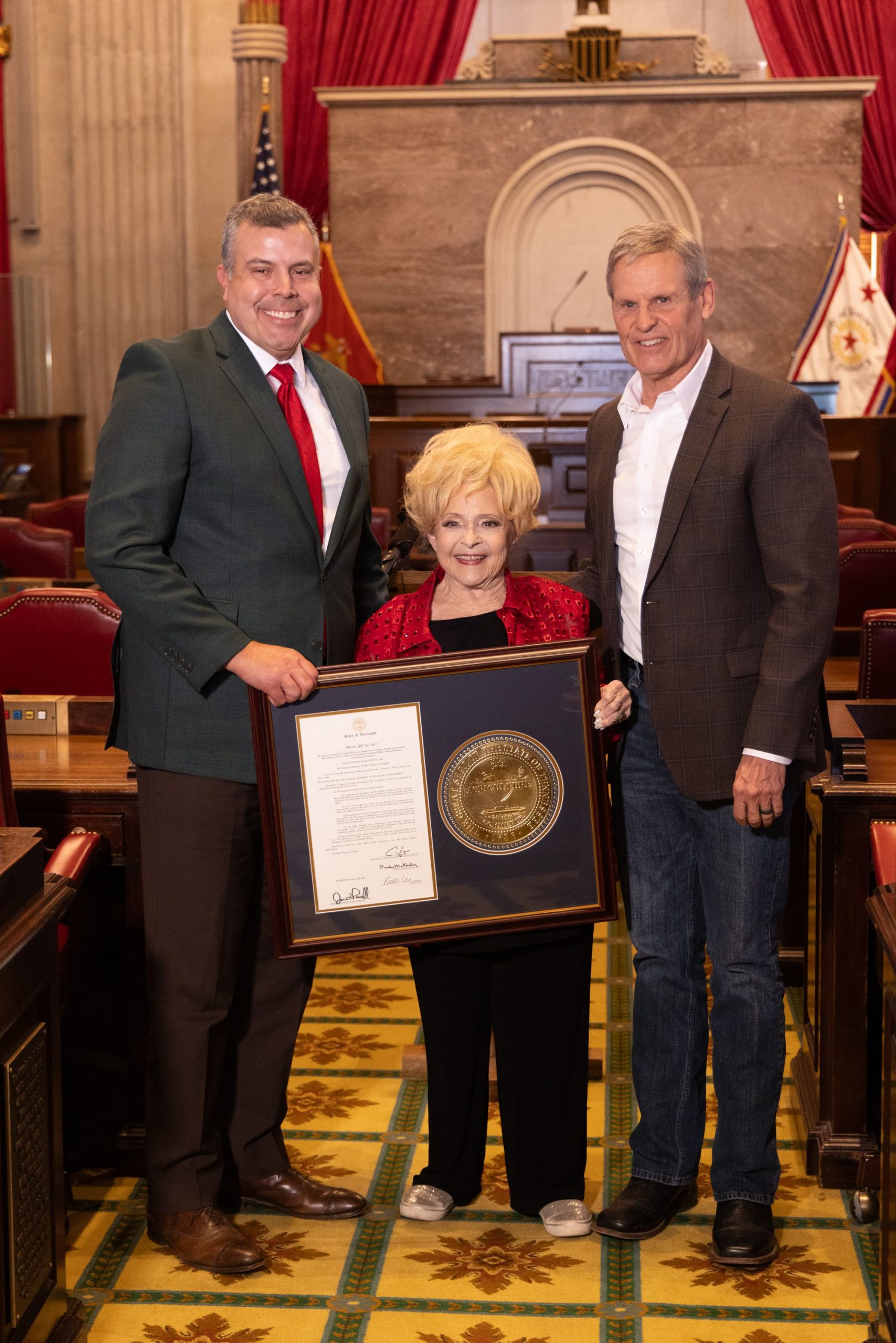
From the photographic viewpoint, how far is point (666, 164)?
1176cm

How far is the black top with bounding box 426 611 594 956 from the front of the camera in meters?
2.66

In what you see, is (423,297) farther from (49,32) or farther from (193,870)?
(193,870)

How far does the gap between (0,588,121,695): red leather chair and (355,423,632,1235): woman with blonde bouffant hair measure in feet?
4.51

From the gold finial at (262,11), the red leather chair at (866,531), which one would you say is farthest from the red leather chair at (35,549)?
the gold finial at (262,11)

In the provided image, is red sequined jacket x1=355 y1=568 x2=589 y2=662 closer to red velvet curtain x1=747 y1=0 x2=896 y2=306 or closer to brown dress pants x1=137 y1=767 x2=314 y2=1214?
brown dress pants x1=137 y1=767 x2=314 y2=1214

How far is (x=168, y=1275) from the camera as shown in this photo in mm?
2744

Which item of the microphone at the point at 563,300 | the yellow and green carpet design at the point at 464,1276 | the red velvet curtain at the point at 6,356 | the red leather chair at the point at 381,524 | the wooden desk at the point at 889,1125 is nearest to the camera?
the wooden desk at the point at 889,1125

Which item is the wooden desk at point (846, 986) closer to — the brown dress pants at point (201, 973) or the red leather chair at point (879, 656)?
the red leather chair at point (879, 656)

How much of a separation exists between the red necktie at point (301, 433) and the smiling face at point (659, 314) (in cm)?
59

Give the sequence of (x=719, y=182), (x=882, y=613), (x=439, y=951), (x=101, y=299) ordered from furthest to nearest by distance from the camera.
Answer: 1. (x=101, y=299)
2. (x=719, y=182)
3. (x=882, y=613)
4. (x=439, y=951)

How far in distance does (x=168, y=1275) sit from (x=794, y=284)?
34.3 ft

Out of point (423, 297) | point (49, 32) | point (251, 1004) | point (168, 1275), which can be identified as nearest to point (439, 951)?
point (251, 1004)

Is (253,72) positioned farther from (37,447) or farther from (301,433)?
(301,433)

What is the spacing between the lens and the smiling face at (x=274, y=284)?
2572mm
